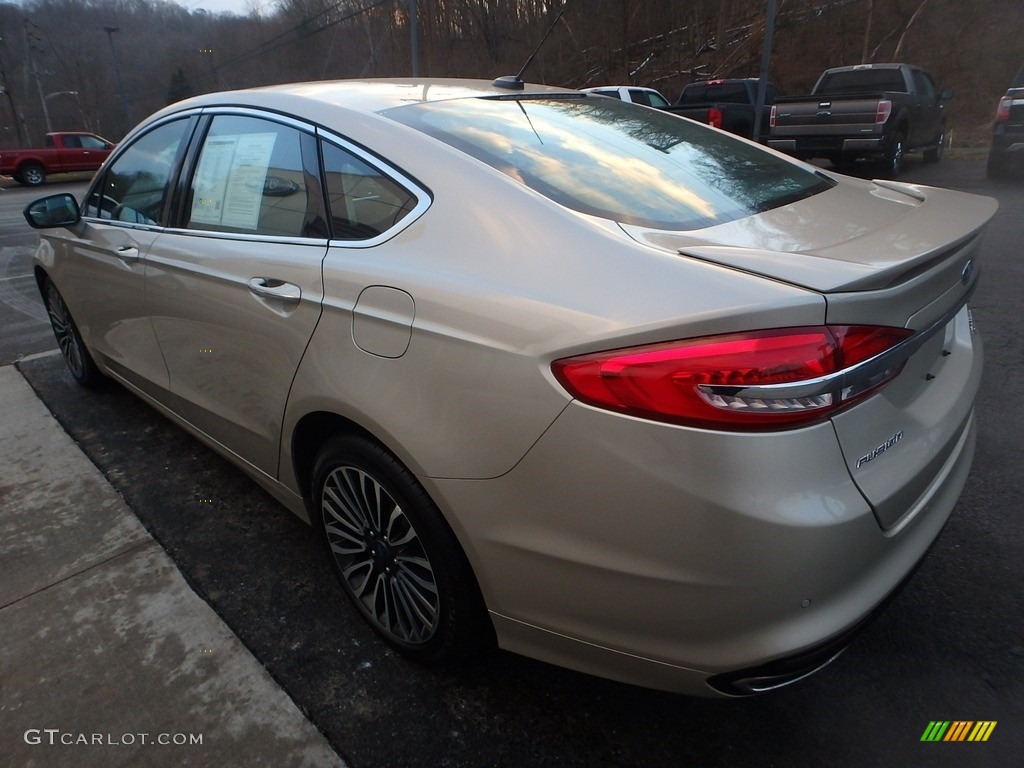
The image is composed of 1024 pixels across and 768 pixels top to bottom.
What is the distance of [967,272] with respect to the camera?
5.98ft

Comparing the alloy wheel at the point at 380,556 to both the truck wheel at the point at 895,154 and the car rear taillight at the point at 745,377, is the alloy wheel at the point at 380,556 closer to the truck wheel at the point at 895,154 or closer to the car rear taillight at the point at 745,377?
the car rear taillight at the point at 745,377

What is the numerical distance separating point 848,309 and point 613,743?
1.25m

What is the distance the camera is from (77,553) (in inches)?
106

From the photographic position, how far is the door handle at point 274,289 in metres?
2.05

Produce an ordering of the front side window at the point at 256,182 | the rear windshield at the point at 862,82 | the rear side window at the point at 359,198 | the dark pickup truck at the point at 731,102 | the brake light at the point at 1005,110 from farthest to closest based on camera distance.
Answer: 1. the dark pickup truck at the point at 731,102
2. the rear windshield at the point at 862,82
3. the brake light at the point at 1005,110
4. the front side window at the point at 256,182
5. the rear side window at the point at 359,198

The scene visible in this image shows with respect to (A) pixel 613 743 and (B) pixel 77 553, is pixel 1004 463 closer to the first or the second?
(A) pixel 613 743

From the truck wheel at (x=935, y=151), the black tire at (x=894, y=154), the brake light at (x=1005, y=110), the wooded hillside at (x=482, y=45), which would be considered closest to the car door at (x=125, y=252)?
the black tire at (x=894, y=154)

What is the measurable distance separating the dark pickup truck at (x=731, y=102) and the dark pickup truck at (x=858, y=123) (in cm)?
230

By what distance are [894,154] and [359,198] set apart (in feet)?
38.6

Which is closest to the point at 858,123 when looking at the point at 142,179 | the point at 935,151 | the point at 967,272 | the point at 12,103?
the point at 935,151

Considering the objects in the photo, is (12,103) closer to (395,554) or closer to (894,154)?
(894,154)

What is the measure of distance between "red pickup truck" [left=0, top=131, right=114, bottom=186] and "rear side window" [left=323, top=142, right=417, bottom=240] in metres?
25.8

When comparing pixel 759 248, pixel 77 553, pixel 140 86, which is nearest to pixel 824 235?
pixel 759 248

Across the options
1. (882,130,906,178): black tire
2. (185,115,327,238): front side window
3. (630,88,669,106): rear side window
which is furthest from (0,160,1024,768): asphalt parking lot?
(630,88,669,106): rear side window
